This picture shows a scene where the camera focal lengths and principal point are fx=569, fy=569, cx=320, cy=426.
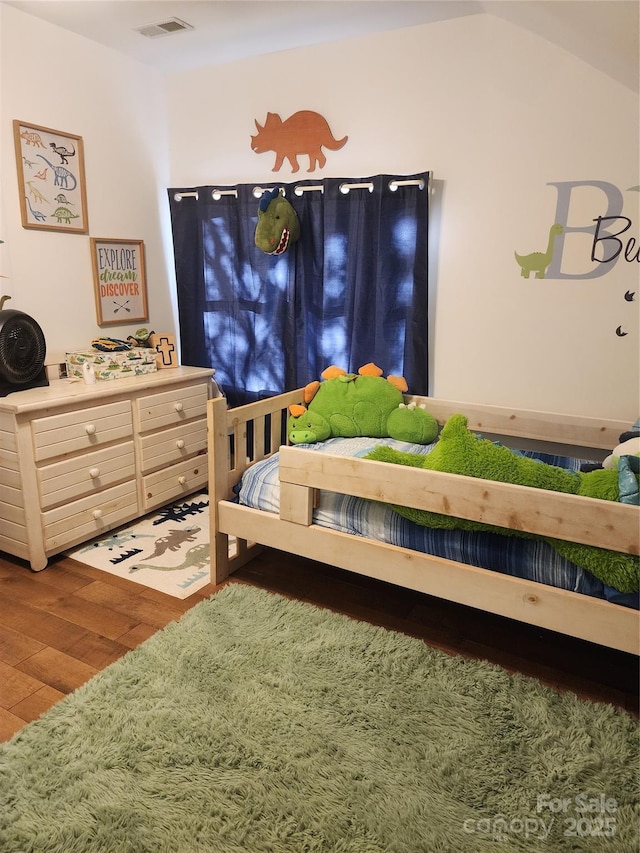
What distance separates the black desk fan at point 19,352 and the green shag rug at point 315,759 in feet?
4.29

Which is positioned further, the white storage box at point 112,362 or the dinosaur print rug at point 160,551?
the white storage box at point 112,362

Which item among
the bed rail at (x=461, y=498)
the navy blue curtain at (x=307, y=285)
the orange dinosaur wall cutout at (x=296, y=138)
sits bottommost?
the bed rail at (x=461, y=498)

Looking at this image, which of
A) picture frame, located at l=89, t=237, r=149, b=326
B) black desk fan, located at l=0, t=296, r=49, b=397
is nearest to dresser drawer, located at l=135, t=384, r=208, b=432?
black desk fan, located at l=0, t=296, r=49, b=397

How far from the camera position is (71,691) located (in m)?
1.73

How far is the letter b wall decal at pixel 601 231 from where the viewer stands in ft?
7.41

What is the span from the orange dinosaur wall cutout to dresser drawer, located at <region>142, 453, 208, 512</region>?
5.38 ft

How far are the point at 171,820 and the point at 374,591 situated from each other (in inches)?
45.8

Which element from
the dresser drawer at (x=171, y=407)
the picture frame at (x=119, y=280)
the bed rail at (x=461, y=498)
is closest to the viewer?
the bed rail at (x=461, y=498)

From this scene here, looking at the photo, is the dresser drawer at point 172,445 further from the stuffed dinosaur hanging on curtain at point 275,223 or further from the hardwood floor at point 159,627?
the stuffed dinosaur hanging on curtain at point 275,223

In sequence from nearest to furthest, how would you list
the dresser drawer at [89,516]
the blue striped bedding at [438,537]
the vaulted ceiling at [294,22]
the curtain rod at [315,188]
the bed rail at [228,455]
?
the blue striped bedding at [438,537], the vaulted ceiling at [294,22], the bed rail at [228,455], the dresser drawer at [89,516], the curtain rod at [315,188]

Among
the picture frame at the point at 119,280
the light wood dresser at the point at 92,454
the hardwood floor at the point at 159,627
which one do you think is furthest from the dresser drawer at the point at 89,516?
the picture frame at the point at 119,280

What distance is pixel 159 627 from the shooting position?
2053mm

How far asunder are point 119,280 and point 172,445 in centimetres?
99

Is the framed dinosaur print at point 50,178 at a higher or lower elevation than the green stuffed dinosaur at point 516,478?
higher
